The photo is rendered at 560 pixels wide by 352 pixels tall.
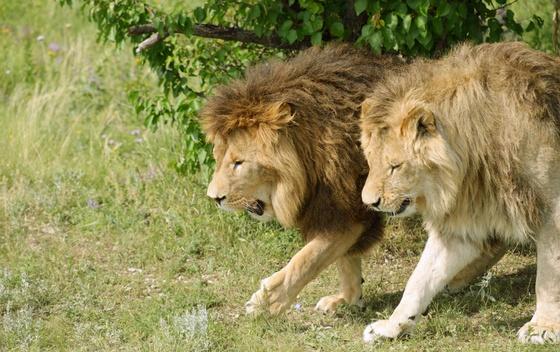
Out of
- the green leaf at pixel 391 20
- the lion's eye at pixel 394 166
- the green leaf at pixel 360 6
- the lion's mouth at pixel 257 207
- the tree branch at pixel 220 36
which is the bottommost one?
the lion's mouth at pixel 257 207

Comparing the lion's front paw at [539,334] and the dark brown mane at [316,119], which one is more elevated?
the dark brown mane at [316,119]

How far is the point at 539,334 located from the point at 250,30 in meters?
2.62

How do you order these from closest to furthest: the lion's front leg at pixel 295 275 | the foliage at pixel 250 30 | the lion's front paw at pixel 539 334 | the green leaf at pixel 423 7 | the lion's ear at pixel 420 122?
the lion's ear at pixel 420 122 < the lion's front paw at pixel 539 334 < the lion's front leg at pixel 295 275 < the green leaf at pixel 423 7 < the foliage at pixel 250 30

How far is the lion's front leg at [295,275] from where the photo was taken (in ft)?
17.3

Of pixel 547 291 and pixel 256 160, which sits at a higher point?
pixel 256 160

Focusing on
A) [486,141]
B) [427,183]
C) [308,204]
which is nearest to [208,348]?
[308,204]

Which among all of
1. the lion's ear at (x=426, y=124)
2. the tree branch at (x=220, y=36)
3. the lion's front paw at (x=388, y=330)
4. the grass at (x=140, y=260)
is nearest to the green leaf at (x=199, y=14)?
the tree branch at (x=220, y=36)

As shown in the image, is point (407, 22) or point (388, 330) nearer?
point (388, 330)

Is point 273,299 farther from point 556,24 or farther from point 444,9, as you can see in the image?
point 556,24

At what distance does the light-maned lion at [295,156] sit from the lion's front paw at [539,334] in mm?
1007

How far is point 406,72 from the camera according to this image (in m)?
5.11

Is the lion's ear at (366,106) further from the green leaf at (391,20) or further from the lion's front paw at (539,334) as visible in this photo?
the lion's front paw at (539,334)

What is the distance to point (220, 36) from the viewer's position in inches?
245

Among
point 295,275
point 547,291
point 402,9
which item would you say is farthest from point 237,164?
point 547,291
